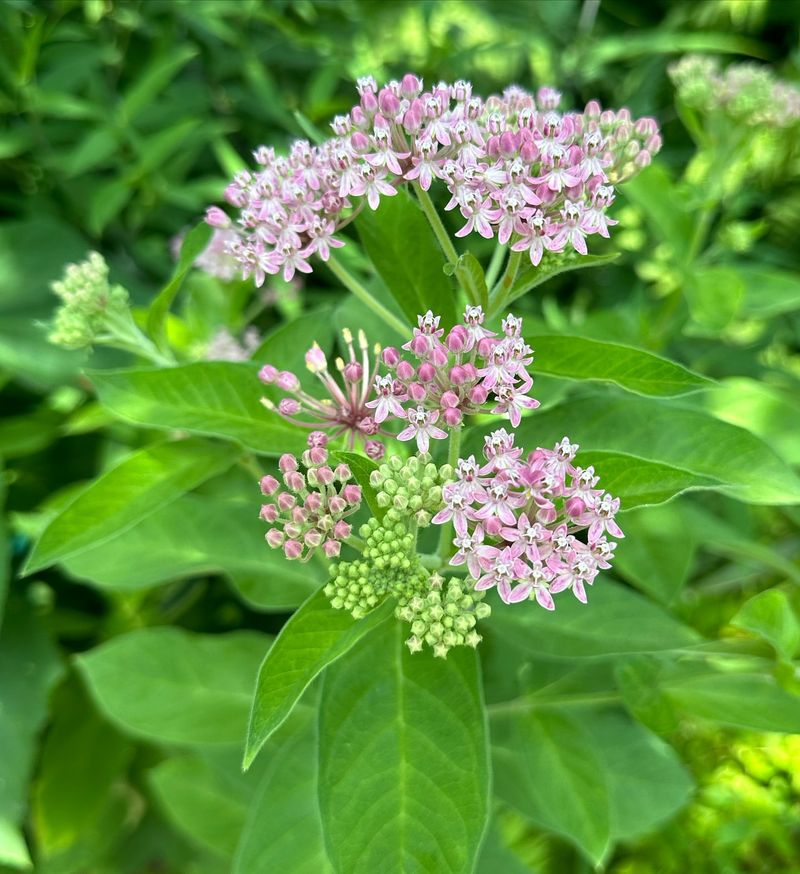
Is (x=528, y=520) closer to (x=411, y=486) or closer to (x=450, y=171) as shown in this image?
(x=411, y=486)

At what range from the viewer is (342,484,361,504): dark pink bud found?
0.77 m

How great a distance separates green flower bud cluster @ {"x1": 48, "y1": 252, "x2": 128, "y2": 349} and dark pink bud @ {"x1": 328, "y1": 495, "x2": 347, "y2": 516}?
0.48m

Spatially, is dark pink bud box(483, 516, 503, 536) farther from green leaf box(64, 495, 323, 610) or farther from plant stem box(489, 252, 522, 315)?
green leaf box(64, 495, 323, 610)

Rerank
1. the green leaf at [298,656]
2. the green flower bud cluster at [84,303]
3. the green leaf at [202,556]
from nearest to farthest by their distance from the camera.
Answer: the green leaf at [298,656]
the green flower bud cluster at [84,303]
the green leaf at [202,556]

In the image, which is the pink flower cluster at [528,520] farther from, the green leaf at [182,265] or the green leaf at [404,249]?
the green leaf at [182,265]

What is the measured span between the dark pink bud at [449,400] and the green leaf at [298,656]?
0.20 m

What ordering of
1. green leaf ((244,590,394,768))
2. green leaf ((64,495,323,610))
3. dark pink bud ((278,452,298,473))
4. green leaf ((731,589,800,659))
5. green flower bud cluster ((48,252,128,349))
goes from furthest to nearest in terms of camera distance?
green leaf ((64,495,323,610)), green flower bud cluster ((48,252,128,349)), green leaf ((731,589,800,659)), dark pink bud ((278,452,298,473)), green leaf ((244,590,394,768))

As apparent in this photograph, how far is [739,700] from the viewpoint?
41.6 inches

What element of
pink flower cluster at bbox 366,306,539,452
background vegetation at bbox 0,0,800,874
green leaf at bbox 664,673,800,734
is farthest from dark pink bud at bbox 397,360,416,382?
green leaf at bbox 664,673,800,734

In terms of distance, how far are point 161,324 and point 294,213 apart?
332 millimetres

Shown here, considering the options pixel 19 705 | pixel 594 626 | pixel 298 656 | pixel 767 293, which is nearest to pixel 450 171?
pixel 298 656

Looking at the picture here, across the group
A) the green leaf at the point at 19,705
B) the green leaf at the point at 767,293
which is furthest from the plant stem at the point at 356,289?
the green leaf at the point at 19,705

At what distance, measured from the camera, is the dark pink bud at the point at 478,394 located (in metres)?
0.74

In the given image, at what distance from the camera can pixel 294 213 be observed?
33.2 inches
